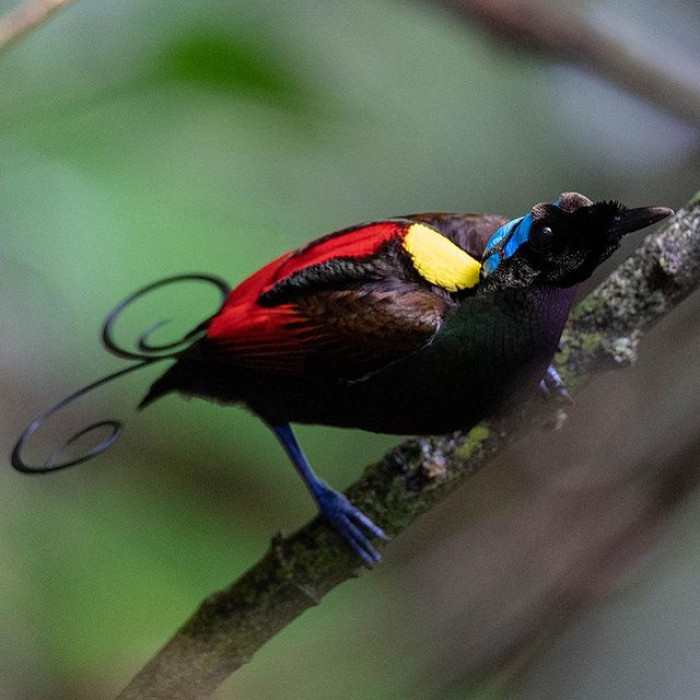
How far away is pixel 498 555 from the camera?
2.23ft

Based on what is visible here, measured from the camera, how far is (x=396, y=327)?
2.21 feet

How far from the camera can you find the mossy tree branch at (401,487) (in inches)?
28.9

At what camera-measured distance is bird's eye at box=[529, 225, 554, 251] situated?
569 millimetres

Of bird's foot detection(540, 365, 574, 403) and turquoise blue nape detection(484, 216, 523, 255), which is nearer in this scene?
turquoise blue nape detection(484, 216, 523, 255)

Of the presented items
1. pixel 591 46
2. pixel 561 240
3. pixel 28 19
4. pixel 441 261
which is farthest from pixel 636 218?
pixel 28 19

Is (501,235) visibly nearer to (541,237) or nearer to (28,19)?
(541,237)

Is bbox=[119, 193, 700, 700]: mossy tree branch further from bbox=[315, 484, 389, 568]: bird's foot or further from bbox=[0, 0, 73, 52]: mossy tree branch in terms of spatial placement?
bbox=[0, 0, 73, 52]: mossy tree branch

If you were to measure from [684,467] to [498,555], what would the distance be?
0.45 feet

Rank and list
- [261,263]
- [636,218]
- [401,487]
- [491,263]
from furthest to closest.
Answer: [261,263] < [401,487] < [491,263] < [636,218]

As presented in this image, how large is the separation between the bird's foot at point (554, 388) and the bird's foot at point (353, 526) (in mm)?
167

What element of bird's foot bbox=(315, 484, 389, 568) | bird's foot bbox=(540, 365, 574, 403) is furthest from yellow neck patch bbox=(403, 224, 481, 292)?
bird's foot bbox=(315, 484, 389, 568)

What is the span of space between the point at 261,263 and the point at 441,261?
1.68ft

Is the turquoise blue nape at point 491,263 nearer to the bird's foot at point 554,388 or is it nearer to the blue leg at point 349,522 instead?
the bird's foot at point 554,388

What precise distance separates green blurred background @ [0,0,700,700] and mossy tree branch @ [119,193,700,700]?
0.03m
